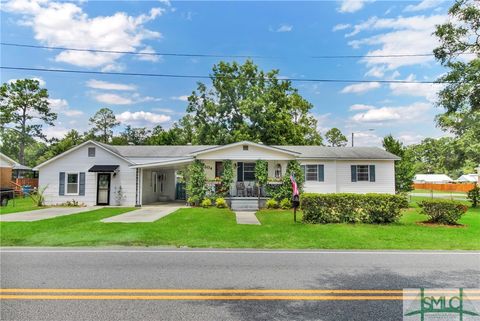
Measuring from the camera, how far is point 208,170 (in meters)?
21.9

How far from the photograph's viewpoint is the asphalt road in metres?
3.98

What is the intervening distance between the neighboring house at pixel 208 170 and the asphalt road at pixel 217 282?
12845mm

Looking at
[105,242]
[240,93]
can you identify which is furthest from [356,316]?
[240,93]

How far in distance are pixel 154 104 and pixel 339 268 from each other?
93.4ft

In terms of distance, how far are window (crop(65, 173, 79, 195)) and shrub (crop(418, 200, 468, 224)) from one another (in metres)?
20.0

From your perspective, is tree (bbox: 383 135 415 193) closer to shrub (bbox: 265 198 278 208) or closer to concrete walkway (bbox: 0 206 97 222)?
shrub (bbox: 265 198 278 208)

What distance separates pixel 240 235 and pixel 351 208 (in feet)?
18.1

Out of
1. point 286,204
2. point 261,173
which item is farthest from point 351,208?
point 261,173

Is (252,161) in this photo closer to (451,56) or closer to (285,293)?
(451,56)

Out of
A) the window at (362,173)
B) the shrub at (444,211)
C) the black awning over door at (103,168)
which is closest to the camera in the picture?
the shrub at (444,211)

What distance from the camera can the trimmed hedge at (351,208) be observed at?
12875 millimetres

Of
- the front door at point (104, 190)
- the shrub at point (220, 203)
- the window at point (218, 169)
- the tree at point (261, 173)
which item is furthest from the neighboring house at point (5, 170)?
the tree at point (261, 173)

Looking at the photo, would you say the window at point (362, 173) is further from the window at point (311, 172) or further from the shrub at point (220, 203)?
the shrub at point (220, 203)

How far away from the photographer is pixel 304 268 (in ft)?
20.1
